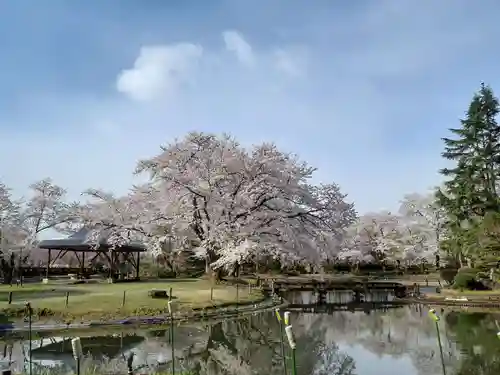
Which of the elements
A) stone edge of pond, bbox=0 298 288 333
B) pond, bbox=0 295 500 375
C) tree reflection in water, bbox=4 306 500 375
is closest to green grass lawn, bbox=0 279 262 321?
stone edge of pond, bbox=0 298 288 333

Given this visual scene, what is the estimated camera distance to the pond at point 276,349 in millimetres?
11586

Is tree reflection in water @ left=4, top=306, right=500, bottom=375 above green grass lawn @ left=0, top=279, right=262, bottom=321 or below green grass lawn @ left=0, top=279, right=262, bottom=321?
below

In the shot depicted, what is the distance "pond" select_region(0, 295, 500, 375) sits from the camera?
1159 centimetres

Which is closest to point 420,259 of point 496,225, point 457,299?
point 457,299

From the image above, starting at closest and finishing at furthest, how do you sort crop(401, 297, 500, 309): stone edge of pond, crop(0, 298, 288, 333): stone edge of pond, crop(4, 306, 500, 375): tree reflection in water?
crop(4, 306, 500, 375): tree reflection in water → crop(0, 298, 288, 333): stone edge of pond → crop(401, 297, 500, 309): stone edge of pond

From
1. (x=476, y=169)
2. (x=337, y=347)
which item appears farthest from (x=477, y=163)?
(x=337, y=347)

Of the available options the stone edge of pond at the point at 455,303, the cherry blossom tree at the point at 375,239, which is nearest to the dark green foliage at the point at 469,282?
the stone edge of pond at the point at 455,303

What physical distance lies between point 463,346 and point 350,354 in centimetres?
344

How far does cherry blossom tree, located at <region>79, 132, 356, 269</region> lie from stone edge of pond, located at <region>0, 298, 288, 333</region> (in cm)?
470

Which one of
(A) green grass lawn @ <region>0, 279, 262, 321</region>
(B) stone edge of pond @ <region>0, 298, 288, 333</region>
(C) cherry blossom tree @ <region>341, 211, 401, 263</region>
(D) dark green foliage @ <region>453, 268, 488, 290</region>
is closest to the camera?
(B) stone edge of pond @ <region>0, 298, 288, 333</region>

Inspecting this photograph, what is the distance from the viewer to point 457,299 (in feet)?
80.4

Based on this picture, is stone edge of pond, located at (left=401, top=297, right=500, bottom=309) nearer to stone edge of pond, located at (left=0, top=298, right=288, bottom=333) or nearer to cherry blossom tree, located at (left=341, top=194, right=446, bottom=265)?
stone edge of pond, located at (left=0, top=298, right=288, bottom=333)

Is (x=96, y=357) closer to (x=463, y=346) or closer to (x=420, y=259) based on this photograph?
(x=463, y=346)

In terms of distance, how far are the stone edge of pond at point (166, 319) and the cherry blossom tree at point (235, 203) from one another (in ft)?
15.4
